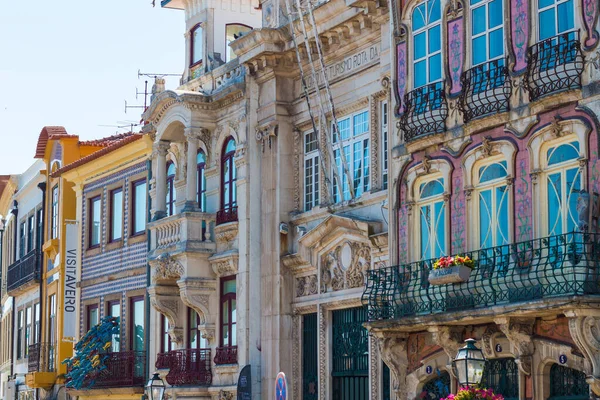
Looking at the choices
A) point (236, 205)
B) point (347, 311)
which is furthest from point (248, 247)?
point (347, 311)

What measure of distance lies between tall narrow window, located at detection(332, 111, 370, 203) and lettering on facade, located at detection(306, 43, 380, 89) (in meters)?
0.86

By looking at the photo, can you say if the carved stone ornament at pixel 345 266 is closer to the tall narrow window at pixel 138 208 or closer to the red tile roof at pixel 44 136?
the tall narrow window at pixel 138 208

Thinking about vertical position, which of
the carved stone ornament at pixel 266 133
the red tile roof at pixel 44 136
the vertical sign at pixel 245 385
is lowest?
the vertical sign at pixel 245 385

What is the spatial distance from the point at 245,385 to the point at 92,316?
10.8 meters

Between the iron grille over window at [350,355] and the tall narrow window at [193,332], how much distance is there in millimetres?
5350

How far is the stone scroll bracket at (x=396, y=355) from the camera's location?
77.1 feet

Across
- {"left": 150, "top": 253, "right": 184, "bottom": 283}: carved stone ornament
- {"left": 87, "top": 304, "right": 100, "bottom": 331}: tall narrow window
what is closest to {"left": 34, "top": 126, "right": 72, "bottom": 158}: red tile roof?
{"left": 87, "top": 304, "right": 100, "bottom": 331}: tall narrow window

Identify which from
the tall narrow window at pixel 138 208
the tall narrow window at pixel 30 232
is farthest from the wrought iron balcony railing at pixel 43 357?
the tall narrow window at pixel 138 208

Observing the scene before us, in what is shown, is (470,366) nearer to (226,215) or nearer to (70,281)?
(226,215)

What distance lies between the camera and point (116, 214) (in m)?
36.8

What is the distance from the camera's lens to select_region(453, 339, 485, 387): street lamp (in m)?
18.2

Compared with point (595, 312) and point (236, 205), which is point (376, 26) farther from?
point (595, 312)

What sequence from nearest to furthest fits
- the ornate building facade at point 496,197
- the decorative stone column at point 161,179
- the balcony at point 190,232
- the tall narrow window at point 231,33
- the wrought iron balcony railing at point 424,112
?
→ the ornate building facade at point 496,197 → the wrought iron balcony railing at point 424,112 → the balcony at point 190,232 → the decorative stone column at point 161,179 → the tall narrow window at point 231,33

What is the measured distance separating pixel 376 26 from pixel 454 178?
4.31m
